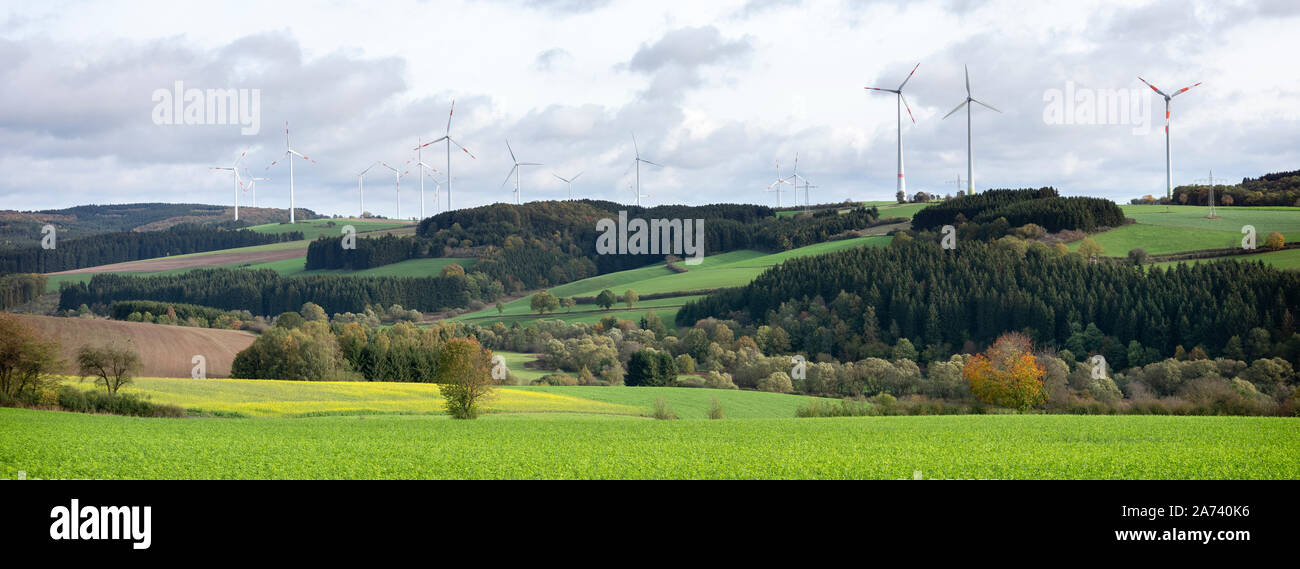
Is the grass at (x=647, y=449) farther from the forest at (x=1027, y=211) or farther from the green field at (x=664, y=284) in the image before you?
the forest at (x=1027, y=211)

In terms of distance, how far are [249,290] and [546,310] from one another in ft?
240

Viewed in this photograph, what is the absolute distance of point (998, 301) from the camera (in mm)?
121625

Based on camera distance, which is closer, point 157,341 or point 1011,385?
point 1011,385

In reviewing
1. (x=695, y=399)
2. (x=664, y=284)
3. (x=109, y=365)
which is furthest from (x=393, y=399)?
(x=664, y=284)

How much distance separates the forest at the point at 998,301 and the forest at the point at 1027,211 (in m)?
18.4

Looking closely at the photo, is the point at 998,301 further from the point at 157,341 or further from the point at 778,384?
the point at 157,341

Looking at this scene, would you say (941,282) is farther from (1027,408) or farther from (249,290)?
(249,290)

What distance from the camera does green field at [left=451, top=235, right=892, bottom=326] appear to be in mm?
154050

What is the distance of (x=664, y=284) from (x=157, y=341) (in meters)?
96.9

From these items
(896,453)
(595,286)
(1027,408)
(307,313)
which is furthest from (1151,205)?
(896,453)

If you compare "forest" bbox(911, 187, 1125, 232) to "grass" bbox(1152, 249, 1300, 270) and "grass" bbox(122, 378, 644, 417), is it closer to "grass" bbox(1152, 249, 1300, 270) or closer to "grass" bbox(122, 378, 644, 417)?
"grass" bbox(1152, 249, 1300, 270)

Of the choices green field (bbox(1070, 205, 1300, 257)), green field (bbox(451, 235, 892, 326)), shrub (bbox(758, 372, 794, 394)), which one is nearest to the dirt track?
shrub (bbox(758, 372, 794, 394))

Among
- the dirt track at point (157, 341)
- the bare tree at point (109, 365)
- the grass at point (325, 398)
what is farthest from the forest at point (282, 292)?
the bare tree at point (109, 365)

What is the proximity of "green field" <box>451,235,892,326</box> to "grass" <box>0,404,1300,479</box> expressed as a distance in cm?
9981
